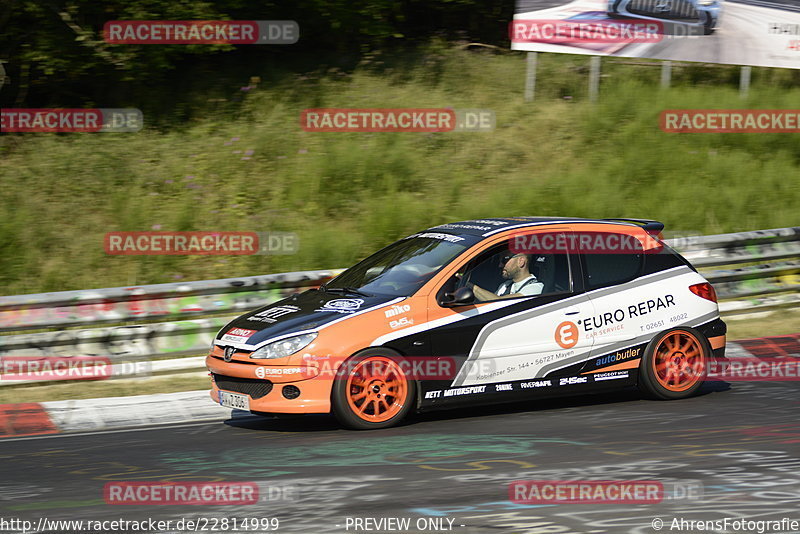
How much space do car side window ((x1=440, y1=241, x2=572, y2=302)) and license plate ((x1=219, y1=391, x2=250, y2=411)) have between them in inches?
73.6

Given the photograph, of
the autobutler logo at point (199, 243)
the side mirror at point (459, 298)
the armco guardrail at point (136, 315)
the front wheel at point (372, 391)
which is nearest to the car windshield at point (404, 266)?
the side mirror at point (459, 298)

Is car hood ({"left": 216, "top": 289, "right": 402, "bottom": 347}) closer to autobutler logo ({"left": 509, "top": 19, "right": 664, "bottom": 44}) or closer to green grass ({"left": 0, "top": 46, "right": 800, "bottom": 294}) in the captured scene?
green grass ({"left": 0, "top": 46, "right": 800, "bottom": 294})

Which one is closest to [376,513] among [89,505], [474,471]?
[474,471]

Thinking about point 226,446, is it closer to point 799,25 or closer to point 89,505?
point 89,505

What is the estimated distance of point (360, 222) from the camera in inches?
564

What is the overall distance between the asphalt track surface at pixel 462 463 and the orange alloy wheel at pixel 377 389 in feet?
0.57

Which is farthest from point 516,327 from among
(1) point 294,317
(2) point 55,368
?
(2) point 55,368

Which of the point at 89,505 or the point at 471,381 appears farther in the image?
the point at 471,381

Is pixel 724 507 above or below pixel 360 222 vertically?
below

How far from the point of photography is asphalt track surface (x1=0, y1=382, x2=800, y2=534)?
5594 mm

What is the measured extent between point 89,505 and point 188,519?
78 cm

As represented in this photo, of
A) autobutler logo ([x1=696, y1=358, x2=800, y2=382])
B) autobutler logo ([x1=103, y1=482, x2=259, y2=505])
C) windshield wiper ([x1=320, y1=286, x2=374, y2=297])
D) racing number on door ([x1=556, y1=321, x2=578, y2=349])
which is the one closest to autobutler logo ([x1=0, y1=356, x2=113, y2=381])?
windshield wiper ([x1=320, y1=286, x2=374, y2=297])

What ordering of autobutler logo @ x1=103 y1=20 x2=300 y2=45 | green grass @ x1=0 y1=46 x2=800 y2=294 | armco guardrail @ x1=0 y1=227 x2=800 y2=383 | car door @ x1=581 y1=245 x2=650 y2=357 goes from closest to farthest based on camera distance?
car door @ x1=581 y1=245 x2=650 y2=357 < armco guardrail @ x1=0 y1=227 x2=800 y2=383 < green grass @ x1=0 y1=46 x2=800 y2=294 < autobutler logo @ x1=103 y1=20 x2=300 y2=45

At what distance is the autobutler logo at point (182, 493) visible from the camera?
5965 millimetres
